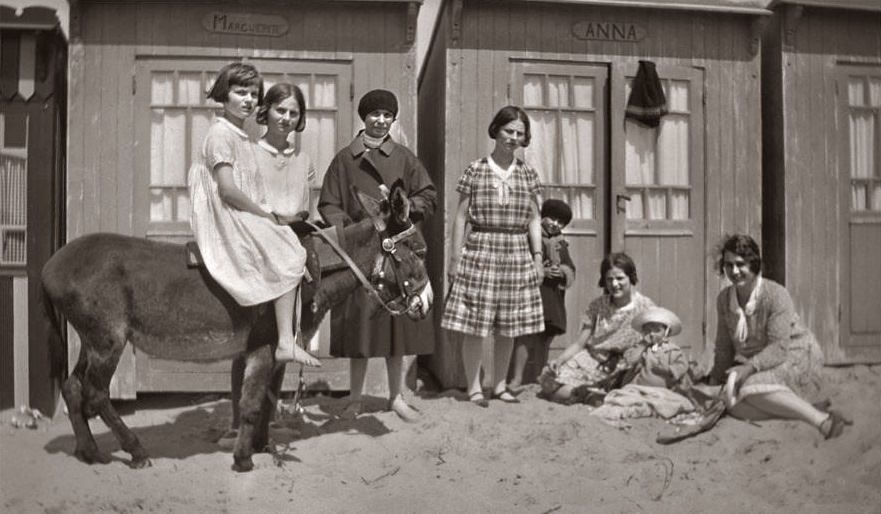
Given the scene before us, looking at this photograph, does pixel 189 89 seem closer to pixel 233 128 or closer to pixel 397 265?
pixel 233 128

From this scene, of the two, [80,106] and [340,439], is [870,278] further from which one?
[80,106]

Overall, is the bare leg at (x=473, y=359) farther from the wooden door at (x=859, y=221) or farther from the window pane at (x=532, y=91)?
the wooden door at (x=859, y=221)

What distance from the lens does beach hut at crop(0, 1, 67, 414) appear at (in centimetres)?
440

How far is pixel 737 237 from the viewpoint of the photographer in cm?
340

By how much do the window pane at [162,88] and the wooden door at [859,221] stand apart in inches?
159

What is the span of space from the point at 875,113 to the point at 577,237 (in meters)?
2.00

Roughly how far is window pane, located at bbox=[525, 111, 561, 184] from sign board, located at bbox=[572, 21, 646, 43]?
0.60m

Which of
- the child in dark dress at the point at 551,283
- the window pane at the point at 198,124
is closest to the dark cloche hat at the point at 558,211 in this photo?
the child in dark dress at the point at 551,283

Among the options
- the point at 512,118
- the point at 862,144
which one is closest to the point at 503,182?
the point at 512,118

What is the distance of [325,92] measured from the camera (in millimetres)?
5059

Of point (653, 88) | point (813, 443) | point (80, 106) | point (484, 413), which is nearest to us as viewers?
point (813, 443)

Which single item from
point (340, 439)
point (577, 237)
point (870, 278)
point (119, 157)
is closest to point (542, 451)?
point (340, 439)

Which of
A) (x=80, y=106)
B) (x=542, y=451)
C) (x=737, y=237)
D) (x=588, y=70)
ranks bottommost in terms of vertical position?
(x=542, y=451)

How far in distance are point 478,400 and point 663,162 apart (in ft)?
7.31
